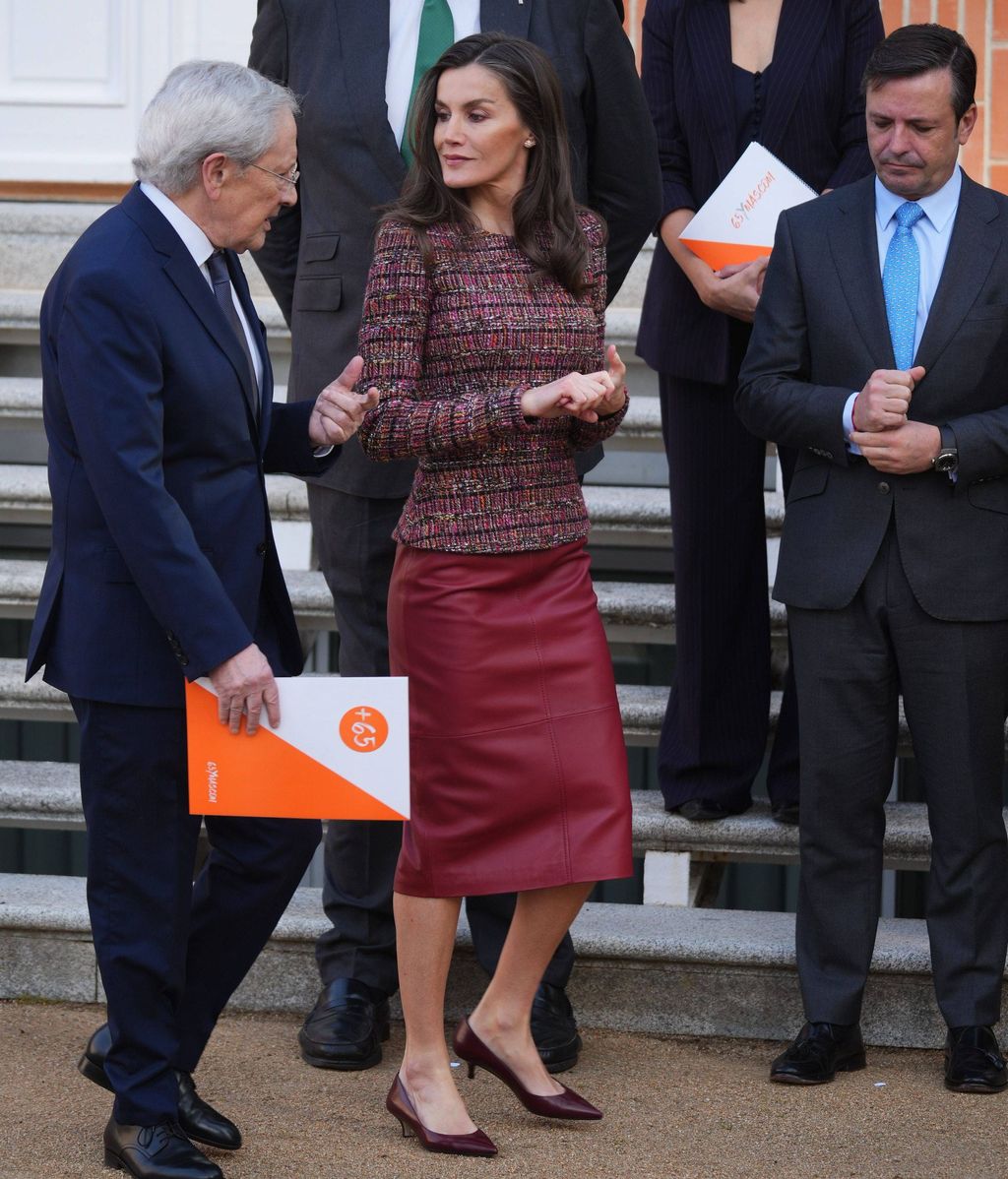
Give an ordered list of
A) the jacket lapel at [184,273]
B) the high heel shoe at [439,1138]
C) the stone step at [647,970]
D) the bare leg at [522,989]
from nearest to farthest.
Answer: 1. the jacket lapel at [184,273]
2. the high heel shoe at [439,1138]
3. the bare leg at [522,989]
4. the stone step at [647,970]

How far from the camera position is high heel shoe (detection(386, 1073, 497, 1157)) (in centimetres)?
310

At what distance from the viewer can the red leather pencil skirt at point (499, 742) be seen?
10.1 feet

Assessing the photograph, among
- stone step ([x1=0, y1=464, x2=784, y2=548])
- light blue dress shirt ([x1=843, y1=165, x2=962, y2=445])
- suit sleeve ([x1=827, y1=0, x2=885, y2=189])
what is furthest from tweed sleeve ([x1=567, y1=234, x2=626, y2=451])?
stone step ([x1=0, y1=464, x2=784, y2=548])

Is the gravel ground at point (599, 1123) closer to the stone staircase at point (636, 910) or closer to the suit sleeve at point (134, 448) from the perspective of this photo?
the stone staircase at point (636, 910)

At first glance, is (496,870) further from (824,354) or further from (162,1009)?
(824,354)

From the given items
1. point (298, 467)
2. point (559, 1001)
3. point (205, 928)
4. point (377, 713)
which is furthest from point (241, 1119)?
point (298, 467)

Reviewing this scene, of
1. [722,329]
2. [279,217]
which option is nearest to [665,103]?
[722,329]

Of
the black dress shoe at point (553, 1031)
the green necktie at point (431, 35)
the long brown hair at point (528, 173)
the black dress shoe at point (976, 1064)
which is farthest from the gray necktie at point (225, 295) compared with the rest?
the black dress shoe at point (976, 1064)

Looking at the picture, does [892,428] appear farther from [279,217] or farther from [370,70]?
[279,217]

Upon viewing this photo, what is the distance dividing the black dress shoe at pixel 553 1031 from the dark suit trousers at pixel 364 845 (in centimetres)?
3

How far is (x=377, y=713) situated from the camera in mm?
2777

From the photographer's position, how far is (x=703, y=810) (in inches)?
157

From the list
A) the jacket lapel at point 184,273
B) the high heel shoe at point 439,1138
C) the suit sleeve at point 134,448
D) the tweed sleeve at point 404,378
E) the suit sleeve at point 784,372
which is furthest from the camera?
the suit sleeve at point 784,372

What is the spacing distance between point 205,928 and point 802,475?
4.60 ft
